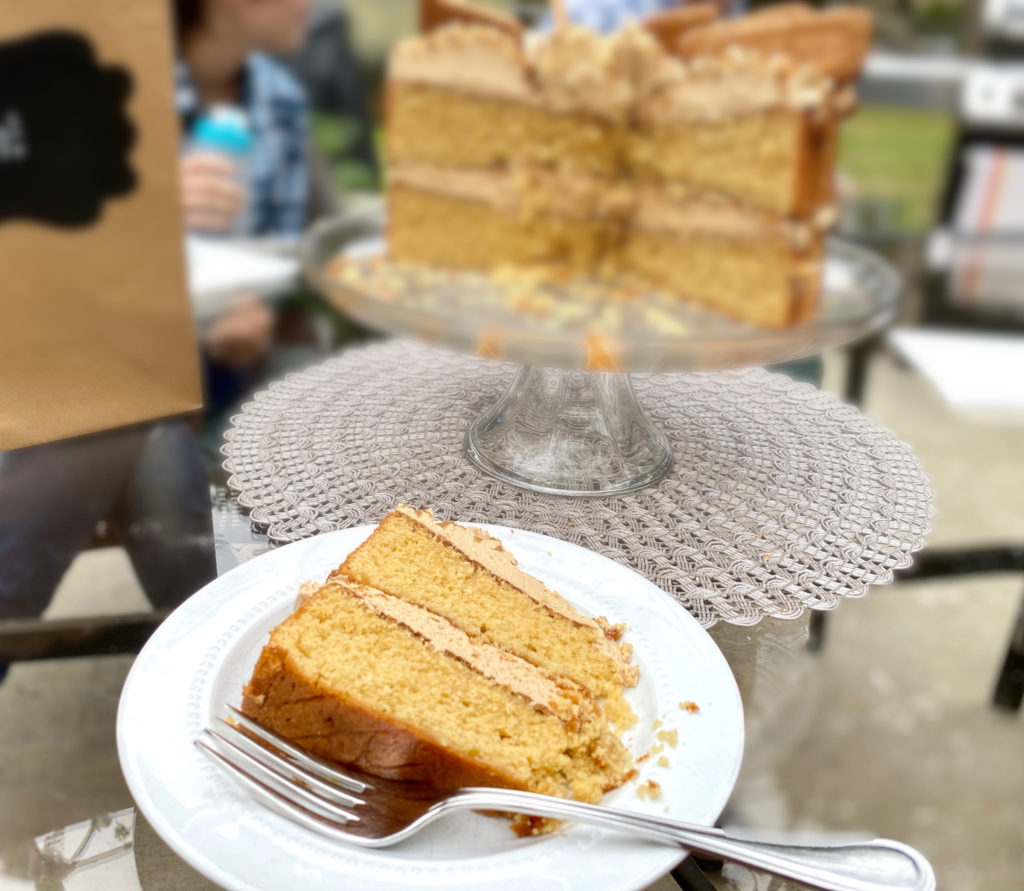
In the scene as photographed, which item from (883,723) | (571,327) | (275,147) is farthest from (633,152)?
(883,723)

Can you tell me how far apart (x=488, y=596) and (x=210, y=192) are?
423 mm

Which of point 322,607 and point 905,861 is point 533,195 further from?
point 905,861

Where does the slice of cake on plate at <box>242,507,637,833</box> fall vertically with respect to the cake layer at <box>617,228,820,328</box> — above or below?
below

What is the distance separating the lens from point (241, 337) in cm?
97

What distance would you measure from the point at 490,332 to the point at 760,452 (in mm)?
276

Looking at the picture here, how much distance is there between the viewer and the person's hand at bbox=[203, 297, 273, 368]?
92 centimetres

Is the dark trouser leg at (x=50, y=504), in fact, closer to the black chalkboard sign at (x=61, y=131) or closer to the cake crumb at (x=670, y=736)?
the black chalkboard sign at (x=61, y=131)

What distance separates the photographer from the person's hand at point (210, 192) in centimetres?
70

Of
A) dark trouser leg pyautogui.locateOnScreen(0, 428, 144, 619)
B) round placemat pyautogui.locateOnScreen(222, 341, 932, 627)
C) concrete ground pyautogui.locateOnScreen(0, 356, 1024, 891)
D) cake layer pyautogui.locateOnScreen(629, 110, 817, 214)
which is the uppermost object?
cake layer pyautogui.locateOnScreen(629, 110, 817, 214)

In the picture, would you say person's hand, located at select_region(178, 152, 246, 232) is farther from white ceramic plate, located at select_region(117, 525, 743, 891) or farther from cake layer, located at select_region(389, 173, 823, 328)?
white ceramic plate, located at select_region(117, 525, 743, 891)

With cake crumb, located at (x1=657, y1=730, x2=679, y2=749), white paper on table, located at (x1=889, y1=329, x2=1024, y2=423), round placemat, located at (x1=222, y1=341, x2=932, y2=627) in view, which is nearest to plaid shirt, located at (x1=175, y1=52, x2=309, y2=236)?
round placemat, located at (x1=222, y1=341, x2=932, y2=627)

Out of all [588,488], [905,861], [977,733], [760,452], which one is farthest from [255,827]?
[977,733]

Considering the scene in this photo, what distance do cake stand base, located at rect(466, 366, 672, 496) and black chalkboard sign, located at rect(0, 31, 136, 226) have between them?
291mm

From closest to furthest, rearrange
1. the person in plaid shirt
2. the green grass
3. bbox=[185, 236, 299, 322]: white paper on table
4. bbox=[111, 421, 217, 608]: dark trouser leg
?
1. bbox=[111, 421, 217, 608]: dark trouser leg
2. bbox=[185, 236, 299, 322]: white paper on table
3. the person in plaid shirt
4. the green grass
